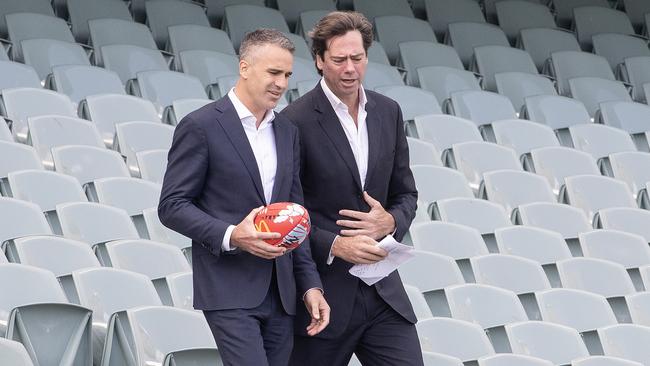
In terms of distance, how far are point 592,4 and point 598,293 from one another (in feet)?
18.1

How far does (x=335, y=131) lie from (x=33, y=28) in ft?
17.0

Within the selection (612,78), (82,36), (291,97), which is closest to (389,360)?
(291,97)

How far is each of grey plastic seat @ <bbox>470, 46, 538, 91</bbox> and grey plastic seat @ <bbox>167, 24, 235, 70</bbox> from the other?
1.81 metres

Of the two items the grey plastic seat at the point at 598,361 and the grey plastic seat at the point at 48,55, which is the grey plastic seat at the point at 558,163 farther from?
the grey plastic seat at the point at 598,361

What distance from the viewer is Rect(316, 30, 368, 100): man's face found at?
11.5 ft

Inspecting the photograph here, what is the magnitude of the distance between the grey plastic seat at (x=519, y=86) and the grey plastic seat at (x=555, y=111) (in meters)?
0.33

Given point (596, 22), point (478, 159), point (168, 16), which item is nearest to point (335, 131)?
point (478, 159)

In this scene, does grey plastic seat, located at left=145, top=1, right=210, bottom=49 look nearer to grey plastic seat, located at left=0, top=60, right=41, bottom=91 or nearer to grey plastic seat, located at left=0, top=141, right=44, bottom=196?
grey plastic seat, located at left=0, top=60, right=41, bottom=91

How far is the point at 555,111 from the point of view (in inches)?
343

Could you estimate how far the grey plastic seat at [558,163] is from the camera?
771 centimetres

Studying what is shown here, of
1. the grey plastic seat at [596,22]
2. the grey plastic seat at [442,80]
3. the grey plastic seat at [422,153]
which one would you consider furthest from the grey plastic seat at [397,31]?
the grey plastic seat at [422,153]

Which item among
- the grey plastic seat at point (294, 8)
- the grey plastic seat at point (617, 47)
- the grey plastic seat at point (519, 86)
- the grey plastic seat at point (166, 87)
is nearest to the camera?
the grey plastic seat at point (166, 87)

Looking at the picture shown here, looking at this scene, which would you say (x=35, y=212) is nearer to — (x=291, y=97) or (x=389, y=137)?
(x=389, y=137)

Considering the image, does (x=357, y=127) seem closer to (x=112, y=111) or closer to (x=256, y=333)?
(x=256, y=333)
